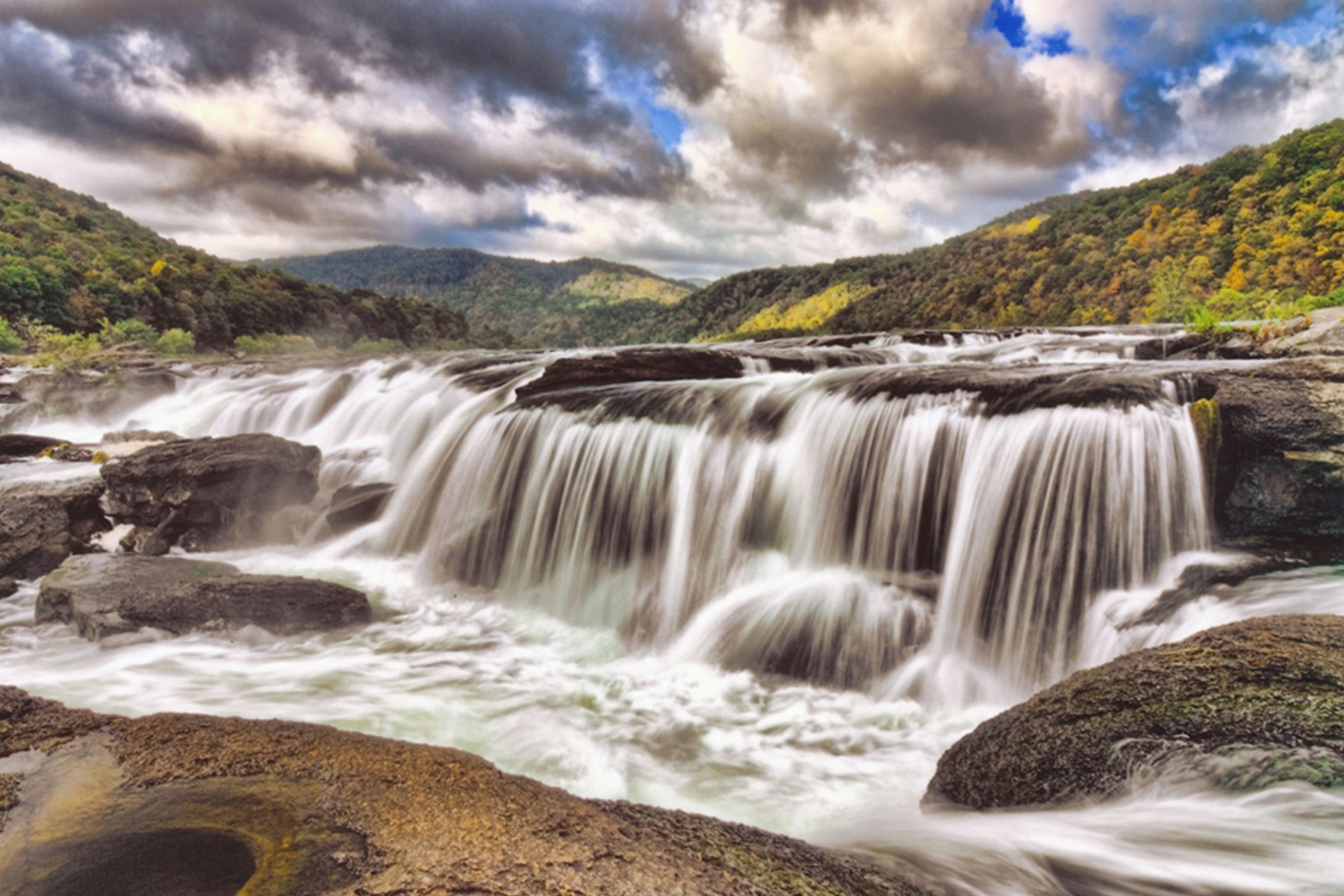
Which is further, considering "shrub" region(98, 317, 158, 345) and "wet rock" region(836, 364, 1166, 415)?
"shrub" region(98, 317, 158, 345)

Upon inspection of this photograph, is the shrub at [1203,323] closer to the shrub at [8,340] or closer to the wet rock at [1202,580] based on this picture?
the wet rock at [1202,580]

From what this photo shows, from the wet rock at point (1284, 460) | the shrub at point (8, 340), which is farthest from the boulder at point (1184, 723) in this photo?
the shrub at point (8, 340)

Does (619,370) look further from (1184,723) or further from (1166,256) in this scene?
(1166,256)

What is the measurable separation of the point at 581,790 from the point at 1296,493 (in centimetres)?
712

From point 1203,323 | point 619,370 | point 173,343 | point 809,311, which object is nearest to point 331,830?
point 619,370

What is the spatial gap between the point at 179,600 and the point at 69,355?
69.7 ft

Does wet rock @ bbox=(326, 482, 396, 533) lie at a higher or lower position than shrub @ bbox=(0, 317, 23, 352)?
lower

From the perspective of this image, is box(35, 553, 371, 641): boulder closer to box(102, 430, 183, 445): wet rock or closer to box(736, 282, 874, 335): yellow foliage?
box(102, 430, 183, 445): wet rock

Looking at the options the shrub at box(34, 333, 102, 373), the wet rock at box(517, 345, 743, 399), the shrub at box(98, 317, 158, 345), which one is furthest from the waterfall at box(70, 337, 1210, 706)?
the shrub at box(98, 317, 158, 345)

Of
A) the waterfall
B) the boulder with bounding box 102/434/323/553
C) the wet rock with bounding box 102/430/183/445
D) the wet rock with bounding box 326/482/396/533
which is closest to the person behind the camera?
the waterfall

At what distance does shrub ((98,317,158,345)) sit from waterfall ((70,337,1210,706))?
3701 cm

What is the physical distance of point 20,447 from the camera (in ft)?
48.3

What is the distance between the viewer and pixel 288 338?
4562 cm

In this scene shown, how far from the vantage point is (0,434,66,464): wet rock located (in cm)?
1456
